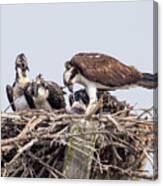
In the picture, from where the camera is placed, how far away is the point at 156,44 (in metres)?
1.99

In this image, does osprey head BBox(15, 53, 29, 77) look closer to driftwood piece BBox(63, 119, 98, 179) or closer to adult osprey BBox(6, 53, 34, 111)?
adult osprey BBox(6, 53, 34, 111)

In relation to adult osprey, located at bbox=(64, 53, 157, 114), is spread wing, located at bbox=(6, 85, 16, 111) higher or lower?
lower

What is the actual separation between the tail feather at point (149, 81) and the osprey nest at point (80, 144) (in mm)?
77

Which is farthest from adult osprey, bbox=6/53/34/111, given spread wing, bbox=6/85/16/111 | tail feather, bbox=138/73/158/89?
tail feather, bbox=138/73/158/89

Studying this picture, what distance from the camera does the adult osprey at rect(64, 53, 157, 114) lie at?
2012mm

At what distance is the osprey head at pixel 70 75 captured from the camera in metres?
2.04

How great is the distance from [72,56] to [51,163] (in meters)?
0.35

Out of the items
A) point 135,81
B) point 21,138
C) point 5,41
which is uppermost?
point 5,41

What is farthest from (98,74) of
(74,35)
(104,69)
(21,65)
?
(21,65)

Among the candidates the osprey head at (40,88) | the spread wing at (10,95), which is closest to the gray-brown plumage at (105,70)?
the osprey head at (40,88)

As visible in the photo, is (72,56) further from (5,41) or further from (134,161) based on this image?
(134,161)

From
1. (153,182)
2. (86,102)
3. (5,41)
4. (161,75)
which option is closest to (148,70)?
(161,75)

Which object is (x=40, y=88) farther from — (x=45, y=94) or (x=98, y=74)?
(x=98, y=74)

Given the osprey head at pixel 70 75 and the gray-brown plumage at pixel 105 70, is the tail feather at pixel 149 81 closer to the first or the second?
the gray-brown plumage at pixel 105 70
